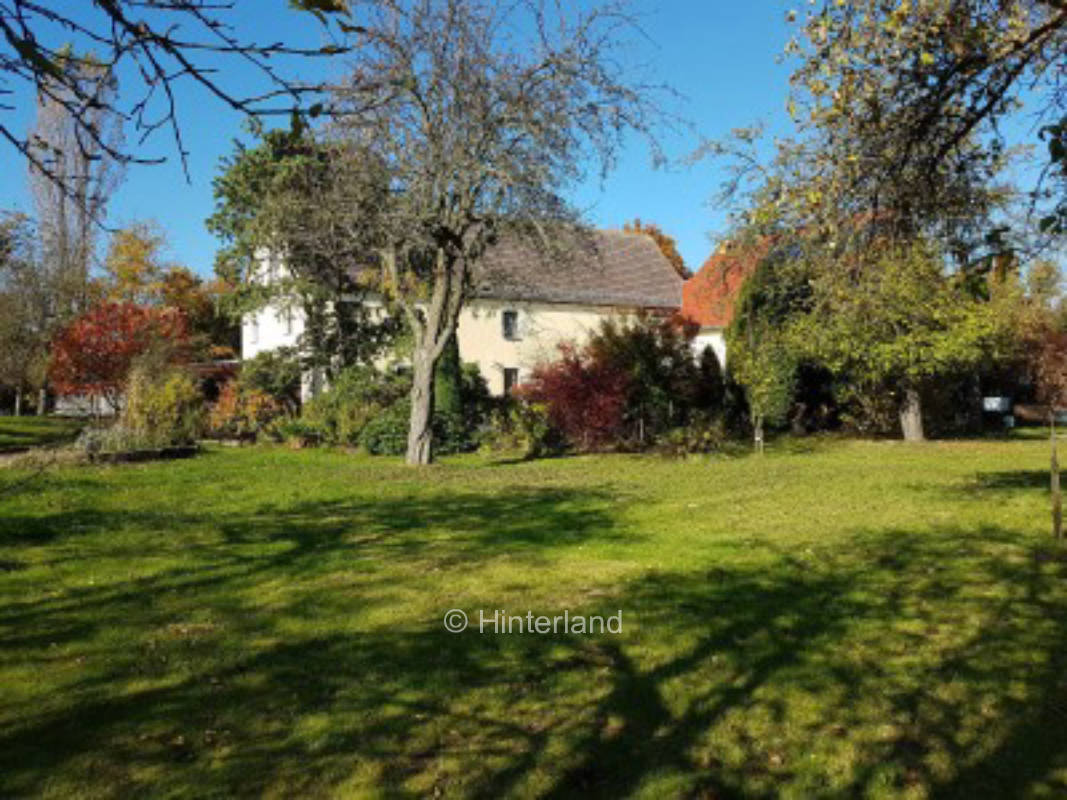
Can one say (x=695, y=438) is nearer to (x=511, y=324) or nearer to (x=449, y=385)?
(x=449, y=385)

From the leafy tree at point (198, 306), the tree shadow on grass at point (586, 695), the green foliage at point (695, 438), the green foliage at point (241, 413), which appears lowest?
the tree shadow on grass at point (586, 695)

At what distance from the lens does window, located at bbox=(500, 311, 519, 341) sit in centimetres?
3231

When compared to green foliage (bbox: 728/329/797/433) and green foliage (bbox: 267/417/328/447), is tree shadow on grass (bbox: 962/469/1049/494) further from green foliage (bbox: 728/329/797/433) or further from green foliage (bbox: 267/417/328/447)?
green foliage (bbox: 267/417/328/447)

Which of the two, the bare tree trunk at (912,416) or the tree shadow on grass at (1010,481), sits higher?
the bare tree trunk at (912,416)

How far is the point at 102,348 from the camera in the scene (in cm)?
2031

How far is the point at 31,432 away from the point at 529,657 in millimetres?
23848

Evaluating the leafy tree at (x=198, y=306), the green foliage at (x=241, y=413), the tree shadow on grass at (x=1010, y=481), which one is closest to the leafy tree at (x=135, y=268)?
the leafy tree at (x=198, y=306)

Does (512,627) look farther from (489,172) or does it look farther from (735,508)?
(489,172)

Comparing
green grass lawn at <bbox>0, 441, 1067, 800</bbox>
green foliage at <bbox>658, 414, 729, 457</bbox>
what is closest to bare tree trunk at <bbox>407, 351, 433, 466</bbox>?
green foliage at <bbox>658, 414, 729, 457</bbox>

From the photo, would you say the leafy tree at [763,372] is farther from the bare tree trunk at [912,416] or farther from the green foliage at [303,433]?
the green foliage at [303,433]

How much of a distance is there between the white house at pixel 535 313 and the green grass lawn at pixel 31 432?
21.7ft

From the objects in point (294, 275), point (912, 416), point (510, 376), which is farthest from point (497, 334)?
point (912, 416)

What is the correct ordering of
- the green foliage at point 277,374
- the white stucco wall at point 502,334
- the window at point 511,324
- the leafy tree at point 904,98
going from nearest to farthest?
1. the leafy tree at point 904,98
2. the green foliage at point 277,374
3. the white stucco wall at point 502,334
4. the window at point 511,324

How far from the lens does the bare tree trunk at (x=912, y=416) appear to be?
76.5ft
